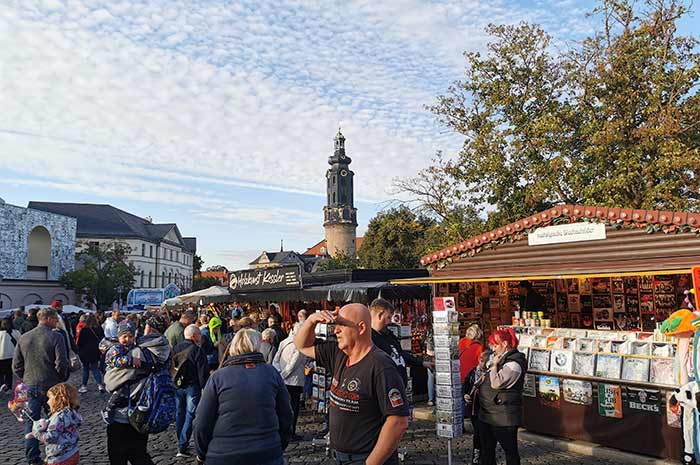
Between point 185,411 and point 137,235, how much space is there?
229 ft

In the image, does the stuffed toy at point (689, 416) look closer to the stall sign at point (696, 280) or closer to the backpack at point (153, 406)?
the stall sign at point (696, 280)

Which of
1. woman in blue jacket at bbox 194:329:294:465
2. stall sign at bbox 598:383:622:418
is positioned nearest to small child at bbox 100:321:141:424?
woman in blue jacket at bbox 194:329:294:465

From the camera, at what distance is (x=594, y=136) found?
16688 millimetres

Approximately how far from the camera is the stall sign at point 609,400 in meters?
6.78

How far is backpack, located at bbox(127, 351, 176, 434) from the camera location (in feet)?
15.3

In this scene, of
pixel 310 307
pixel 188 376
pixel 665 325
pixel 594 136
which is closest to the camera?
pixel 665 325

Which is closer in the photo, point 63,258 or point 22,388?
point 22,388

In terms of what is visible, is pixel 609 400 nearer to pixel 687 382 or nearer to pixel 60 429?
pixel 687 382

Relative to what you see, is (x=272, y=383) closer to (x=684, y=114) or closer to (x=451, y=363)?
(x=451, y=363)

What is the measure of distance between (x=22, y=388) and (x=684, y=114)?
18276 millimetres

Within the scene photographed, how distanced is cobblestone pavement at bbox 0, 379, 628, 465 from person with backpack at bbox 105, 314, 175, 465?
6.75 feet

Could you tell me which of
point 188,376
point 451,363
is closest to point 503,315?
point 451,363

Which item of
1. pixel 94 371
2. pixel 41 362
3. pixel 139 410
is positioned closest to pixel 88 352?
pixel 94 371

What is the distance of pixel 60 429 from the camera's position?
4582mm
